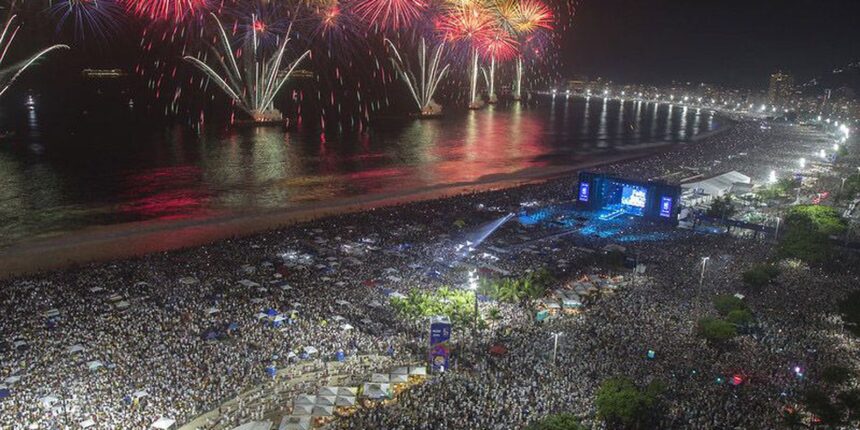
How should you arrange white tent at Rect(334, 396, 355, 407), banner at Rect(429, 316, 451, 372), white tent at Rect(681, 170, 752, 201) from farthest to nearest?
white tent at Rect(681, 170, 752, 201) → banner at Rect(429, 316, 451, 372) → white tent at Rect(334, 396, 355, 407)

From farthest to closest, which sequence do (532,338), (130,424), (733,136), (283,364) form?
(733,136) < (532,338) < (283,364) < (130,424)

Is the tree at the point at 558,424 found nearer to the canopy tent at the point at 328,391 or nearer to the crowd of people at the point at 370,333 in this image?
the crowd of people at the point at 370,333

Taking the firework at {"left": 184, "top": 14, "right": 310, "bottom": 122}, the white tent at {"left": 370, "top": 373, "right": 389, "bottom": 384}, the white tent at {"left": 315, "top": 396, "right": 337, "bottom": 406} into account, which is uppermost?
the firework at {"left": 184, "top": 14, "right": 310, "bottom": 122}

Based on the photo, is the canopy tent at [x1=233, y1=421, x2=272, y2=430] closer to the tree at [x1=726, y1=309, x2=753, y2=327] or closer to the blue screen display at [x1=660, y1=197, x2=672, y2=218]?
the tree at [x1=726, y1=309, x2=753, y2=327]

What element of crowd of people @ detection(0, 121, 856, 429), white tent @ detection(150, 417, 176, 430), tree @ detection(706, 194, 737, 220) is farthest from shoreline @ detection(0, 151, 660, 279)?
tree @ detection(706, 194, 737, 220)

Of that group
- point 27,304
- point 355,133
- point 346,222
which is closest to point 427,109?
point 355,133

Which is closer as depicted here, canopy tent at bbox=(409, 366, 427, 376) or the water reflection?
canopy tent at bbox=(409, 366, 427, 376)

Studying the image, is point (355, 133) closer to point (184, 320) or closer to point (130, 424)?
point (184, 320)
